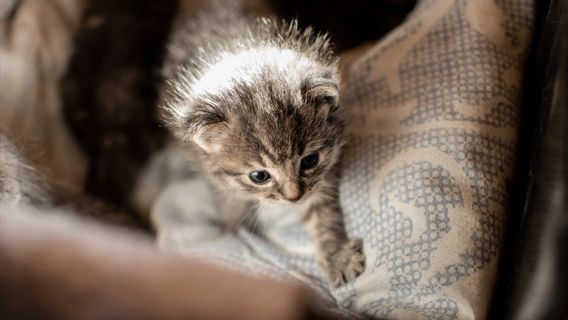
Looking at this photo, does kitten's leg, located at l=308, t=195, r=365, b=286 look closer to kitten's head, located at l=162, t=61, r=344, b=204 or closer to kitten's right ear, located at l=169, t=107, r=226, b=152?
kitten's head, located at l=162, t=61, r=344, b=204

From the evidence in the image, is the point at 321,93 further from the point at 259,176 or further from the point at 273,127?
the point at 259,176

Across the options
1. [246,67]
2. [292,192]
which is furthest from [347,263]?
[246,67]

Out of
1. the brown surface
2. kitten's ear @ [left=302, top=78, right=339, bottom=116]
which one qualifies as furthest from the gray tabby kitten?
the brown surface

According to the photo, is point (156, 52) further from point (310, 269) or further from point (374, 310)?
A: point (374, 310)

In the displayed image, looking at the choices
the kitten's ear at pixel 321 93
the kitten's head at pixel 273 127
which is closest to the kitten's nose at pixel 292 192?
the kitten's head at pixel 273 127

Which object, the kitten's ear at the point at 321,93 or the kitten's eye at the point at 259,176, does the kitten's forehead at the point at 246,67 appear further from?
the kitten's eye at the point at 259,176

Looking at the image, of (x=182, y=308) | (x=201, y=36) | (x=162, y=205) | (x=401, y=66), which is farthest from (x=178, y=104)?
(x=182, y=308)
